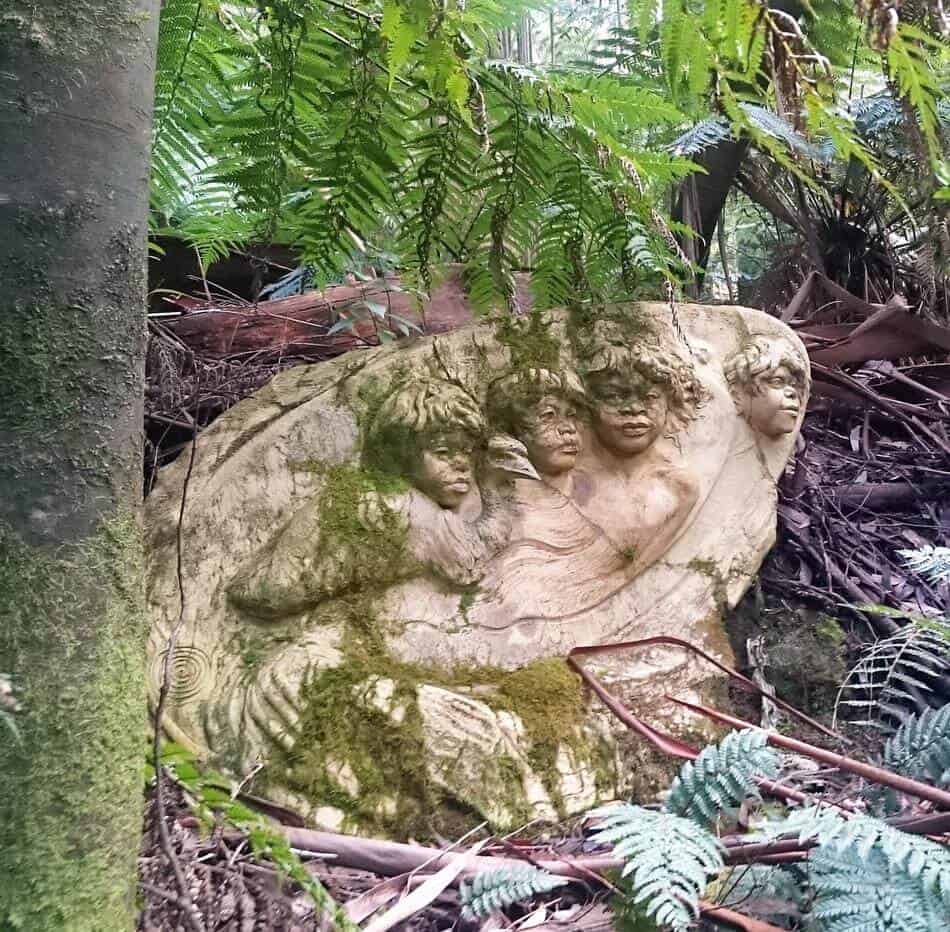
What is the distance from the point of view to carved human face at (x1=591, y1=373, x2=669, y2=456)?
Answer: 2268mm

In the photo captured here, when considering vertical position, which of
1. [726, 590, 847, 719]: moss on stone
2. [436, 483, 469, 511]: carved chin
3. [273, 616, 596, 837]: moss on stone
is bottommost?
[726, 590, 847, 719]: moss on stone

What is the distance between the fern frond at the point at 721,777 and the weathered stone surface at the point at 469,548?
0.58 meters

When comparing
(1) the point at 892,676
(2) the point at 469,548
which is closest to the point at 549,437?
(2) the point at 469,548

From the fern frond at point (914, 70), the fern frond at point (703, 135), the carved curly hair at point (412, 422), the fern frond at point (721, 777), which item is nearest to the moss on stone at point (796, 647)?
the carved curly hair at point (412, 422)

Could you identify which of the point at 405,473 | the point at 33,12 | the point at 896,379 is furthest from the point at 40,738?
the point at 896,379

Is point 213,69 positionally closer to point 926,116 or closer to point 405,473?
point 405,473

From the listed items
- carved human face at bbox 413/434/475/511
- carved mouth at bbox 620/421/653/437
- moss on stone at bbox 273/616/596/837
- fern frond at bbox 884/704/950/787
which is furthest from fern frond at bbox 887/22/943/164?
moss on stone at bbox 273/616/596/837

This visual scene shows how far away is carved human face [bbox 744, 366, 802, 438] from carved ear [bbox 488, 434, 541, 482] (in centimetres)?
75

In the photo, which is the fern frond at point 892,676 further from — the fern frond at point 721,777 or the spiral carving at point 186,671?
the spiral carving at point 186,671

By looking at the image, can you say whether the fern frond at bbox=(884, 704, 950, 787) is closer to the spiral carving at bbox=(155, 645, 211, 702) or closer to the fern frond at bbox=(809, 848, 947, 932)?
the fern frond at bbox=(809, 848, 947, 932)

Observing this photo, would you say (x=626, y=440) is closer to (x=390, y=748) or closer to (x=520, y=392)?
(x=520, y=392)

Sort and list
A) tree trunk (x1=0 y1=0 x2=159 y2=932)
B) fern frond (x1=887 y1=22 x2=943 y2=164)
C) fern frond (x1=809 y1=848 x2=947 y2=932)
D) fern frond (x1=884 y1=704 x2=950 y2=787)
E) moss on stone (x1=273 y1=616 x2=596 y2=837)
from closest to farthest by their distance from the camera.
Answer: tree trunk (x1=0 y1=0 x2=159 y2=932)
fern frond (x1=809 y1=848 x2=947 y2=932)
fern frond (x1=887 y1=22 x2=943 y2=164)
fern frond (x1=884 y1=704 x2=950 y2=787)
moss on stone (x1=273 y1=616 x2=596 y2=837)

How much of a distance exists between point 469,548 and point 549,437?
1.21 ft

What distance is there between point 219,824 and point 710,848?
27.4 inches
